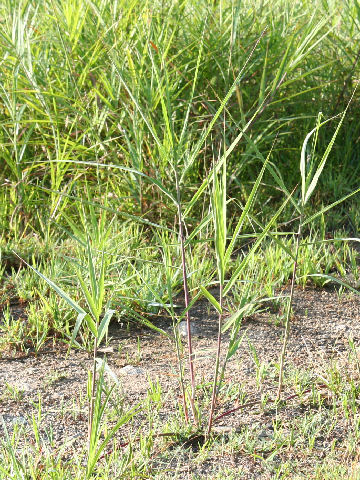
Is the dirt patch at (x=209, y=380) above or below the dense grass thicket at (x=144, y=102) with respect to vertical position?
below

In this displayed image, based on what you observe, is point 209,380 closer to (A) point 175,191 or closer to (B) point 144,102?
(A) point 175,191

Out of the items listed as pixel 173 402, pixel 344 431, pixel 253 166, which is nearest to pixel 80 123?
pixel 253 166

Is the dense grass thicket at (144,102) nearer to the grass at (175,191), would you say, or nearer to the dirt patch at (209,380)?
the grass at (175,191)

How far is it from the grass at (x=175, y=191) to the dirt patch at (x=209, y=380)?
15 millimetres

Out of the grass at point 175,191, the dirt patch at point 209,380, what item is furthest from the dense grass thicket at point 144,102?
the dirt patch at point 209,380

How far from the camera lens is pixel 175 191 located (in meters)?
3.59

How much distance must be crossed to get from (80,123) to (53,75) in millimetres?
477

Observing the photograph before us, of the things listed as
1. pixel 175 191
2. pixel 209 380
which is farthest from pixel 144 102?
pixel 209 380

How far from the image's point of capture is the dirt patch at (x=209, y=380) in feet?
6.46

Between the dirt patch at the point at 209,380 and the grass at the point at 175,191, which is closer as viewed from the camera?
the dirt patch at the point at 209,380

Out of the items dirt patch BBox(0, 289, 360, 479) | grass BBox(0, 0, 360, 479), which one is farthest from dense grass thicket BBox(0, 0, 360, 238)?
dirt patch BBox(0, 289, 360, 479)

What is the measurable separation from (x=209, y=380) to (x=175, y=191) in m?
1.45

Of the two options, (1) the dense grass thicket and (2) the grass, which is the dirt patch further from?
(1) the dense grass thicket

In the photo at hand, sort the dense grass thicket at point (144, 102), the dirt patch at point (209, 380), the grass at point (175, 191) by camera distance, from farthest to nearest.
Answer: the dense grass thicket at point (144, 102)
the grass at point (175, 191)
the dirt patch at point (209, 380)
